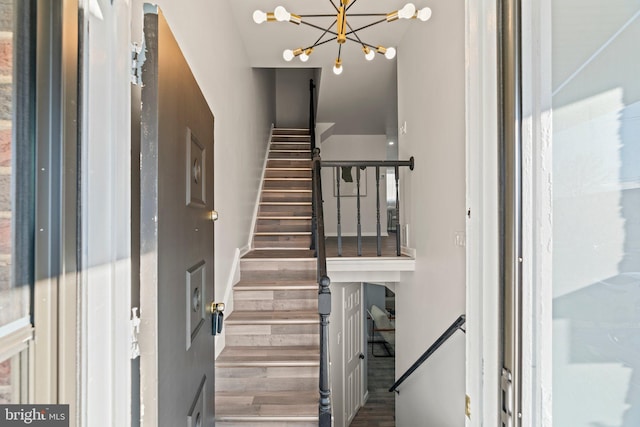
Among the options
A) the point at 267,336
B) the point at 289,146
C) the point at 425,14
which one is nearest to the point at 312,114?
the point at 289,146

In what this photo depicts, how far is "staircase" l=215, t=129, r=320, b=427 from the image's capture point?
2.07 metres

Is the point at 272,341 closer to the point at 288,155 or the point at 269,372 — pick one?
the point at 269,372

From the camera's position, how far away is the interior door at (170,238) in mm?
746

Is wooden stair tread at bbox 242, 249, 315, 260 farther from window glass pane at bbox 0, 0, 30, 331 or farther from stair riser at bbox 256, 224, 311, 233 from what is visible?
window glass pane at bbox 0, 0, 30, 331

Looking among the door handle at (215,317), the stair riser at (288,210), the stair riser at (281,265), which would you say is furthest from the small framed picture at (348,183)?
the door handle at (215,317)

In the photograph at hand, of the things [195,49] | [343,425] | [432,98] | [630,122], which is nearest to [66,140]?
[630,122]

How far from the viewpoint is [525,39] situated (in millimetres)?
636

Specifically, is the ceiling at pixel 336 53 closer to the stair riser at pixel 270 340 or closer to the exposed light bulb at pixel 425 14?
the exposed light bulb at pixel 425 14

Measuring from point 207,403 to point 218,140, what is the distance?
1737 mm

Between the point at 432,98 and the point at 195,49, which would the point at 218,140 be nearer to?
the point at 195,49

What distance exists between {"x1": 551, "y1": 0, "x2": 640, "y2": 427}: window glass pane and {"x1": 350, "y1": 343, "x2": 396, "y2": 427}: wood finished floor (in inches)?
207

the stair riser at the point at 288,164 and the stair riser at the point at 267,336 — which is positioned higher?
the stair riser at the point at 288,164

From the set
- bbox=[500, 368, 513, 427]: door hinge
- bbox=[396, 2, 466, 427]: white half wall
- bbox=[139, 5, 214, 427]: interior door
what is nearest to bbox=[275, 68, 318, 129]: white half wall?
bbox=[396, 2, 466, 427]: white half wall

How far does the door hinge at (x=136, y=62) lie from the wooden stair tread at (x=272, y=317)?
2.20 meters
